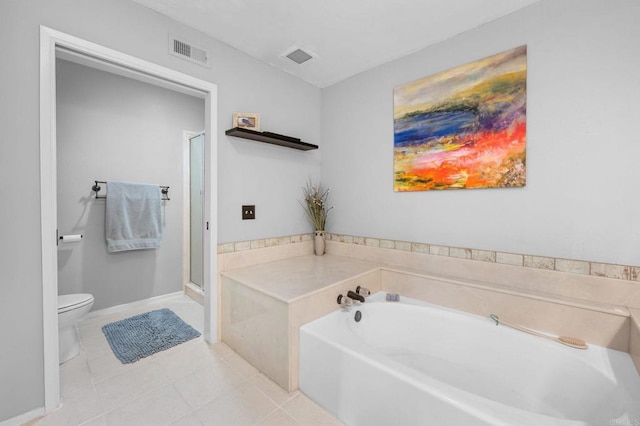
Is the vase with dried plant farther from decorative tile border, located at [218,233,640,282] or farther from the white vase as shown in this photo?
decorative tile border, located at [218,233,640,282]

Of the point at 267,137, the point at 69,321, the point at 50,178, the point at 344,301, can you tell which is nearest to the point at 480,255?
the point at 344,301

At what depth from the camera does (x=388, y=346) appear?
6.23 feet

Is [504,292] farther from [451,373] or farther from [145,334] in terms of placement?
[145,334]

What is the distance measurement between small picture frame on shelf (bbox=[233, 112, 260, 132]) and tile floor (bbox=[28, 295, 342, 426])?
69.8 inches

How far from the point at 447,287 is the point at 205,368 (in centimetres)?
179

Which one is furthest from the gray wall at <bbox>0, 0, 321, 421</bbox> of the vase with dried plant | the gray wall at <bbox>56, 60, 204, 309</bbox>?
the gray wall at <bbox>56, 60, 204, 309</bbox>

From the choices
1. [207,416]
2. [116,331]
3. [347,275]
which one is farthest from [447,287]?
[116,331]

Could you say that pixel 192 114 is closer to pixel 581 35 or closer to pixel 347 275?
pixel 347 275

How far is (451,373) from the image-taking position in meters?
1.69

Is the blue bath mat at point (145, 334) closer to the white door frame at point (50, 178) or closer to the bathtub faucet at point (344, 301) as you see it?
the white door frame at point (50, 178)

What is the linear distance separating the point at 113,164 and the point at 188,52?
1586mm

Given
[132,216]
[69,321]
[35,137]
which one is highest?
[35,137]

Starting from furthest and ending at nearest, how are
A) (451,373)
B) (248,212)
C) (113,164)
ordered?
(113,164) → (248,212) → (451,373)

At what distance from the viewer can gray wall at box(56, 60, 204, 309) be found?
249cm
